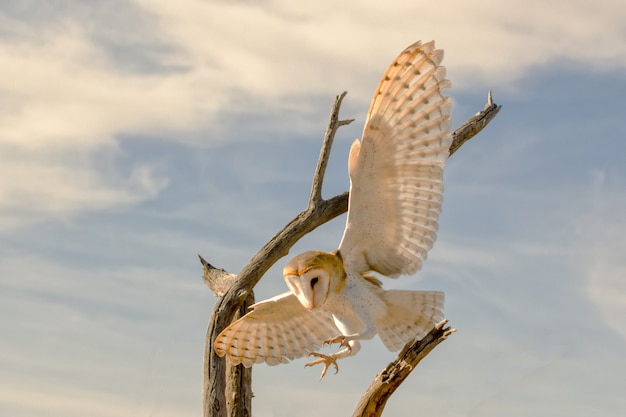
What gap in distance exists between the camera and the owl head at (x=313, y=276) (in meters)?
5.28

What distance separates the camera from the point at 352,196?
563cm

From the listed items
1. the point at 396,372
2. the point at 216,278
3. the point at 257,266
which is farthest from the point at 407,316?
the point at 216,278

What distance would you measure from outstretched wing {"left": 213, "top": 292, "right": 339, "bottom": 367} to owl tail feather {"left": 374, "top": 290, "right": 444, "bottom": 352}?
0.58 meters

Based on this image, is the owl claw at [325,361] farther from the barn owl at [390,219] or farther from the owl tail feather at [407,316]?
the owl tail feather at [407,316]

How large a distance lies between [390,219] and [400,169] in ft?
1.06

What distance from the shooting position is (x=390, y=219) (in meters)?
5.67

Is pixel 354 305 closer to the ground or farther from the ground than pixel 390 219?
closer to the ground

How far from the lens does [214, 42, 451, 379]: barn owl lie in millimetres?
5348

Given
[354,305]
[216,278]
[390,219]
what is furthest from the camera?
[216,278]

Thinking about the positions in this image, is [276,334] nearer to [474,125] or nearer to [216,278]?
[216,278]

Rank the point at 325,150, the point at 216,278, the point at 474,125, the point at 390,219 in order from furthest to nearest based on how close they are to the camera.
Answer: the point at 216,278, the point at 474,125, the point at 325,150, the point at 390,219

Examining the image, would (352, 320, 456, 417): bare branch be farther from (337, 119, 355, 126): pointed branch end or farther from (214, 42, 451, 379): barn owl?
(337, 119, 355, 126): pointed branch end

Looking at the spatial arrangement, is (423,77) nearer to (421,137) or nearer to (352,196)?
(421,137)

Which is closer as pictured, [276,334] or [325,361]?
[325,361]
